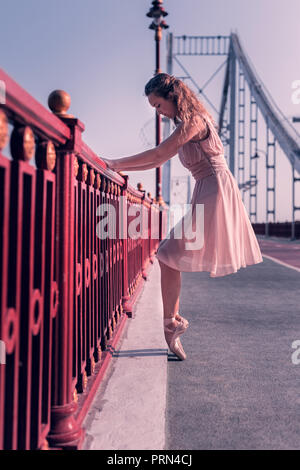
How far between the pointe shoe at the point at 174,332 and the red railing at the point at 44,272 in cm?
58

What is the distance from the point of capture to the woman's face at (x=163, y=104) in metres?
2.46

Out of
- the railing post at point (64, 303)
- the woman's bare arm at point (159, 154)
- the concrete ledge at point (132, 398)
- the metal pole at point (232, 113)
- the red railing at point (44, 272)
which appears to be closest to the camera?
the red railing at point (44, 272)

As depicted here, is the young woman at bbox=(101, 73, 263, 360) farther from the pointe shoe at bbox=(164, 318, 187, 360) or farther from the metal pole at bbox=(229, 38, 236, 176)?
the metal pole at bbox=(229, 38, 236, 176)

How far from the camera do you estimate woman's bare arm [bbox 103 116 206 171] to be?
2334mm

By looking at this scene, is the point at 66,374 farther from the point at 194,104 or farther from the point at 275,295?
the point at 275,295

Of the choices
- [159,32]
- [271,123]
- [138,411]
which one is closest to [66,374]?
[138,411]

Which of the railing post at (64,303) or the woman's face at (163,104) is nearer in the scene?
the railing post at (64,303)

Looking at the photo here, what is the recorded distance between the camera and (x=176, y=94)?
2434mm

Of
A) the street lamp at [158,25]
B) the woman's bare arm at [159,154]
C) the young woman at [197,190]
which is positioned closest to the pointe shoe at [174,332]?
the young woman at [197,190]

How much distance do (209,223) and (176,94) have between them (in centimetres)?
70

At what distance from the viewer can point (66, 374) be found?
1523mm

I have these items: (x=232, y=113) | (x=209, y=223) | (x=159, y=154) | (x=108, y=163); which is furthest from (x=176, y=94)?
(x=232, y=113)

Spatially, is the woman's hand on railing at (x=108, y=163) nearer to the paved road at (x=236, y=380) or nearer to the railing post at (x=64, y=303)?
the railing post at (x=64, y=303)
